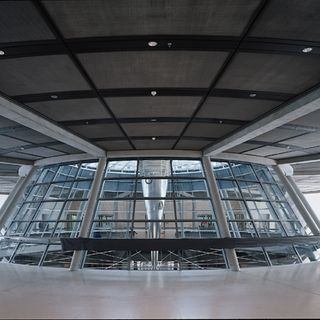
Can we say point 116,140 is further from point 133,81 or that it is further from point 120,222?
point 133,81

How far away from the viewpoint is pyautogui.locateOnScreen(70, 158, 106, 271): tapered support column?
464 inches

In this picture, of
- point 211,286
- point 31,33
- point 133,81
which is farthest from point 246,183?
point 31,33

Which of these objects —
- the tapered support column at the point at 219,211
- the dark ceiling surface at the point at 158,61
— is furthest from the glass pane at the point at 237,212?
the dark ceiling surface at the point at 158,61

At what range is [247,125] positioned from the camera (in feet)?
33.1

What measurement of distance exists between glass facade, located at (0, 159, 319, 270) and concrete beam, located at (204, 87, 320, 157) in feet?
12.3

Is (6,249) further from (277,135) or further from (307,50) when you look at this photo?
(307,50)

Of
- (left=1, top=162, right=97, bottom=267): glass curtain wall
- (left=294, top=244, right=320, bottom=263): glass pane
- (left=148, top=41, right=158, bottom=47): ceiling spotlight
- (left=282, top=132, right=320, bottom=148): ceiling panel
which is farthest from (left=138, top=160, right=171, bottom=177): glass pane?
(left=148, top=41, right=158, bottom=47): ceiling spotlight

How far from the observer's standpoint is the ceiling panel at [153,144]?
12797 millimetres

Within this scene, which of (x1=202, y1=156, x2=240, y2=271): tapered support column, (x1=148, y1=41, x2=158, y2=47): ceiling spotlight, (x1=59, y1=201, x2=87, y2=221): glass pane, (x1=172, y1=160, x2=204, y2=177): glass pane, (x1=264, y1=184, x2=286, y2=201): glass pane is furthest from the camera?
(x1=264, y1=184, x2=286, y2=201): glass pane

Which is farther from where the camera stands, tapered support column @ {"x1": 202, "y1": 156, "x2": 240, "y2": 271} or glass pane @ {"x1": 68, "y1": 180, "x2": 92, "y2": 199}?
glass pane @ {"x1": 68, "y1": 180, "x2": 92, "y2": 199}

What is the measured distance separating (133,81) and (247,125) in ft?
16.4

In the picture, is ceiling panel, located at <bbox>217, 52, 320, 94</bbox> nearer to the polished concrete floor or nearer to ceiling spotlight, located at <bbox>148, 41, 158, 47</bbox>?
ceiling spotlight, located at <bbox>148, 41, 158, 47</bbox>

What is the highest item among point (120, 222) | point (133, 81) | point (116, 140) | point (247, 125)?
point (116, 140)

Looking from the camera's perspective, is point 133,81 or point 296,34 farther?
point 133,81
